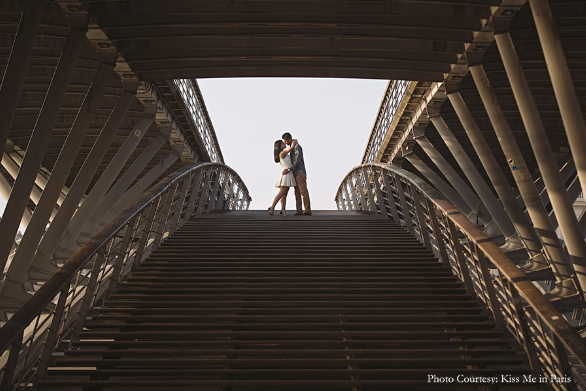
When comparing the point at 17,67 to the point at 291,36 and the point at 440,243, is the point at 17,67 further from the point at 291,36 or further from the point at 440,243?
the point at 440,243

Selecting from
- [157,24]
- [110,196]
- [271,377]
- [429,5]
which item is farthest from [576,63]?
[110,196]

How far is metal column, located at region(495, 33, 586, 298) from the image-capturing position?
5934 millimetres

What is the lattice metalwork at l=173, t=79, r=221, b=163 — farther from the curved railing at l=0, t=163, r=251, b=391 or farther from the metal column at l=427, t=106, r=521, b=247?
the metal column at l=427, t=106, r=521, b=247

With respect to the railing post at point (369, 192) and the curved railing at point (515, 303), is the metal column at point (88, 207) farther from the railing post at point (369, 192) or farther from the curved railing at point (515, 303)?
the railing post at point (369, 192)

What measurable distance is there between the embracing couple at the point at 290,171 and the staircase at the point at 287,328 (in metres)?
3.27

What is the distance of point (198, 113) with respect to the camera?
46.3 feet

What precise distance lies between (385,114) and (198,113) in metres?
5.91

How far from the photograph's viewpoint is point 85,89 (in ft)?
33.2

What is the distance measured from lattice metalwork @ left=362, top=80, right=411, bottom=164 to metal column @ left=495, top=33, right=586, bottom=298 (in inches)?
174

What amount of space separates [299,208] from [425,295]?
531 cm

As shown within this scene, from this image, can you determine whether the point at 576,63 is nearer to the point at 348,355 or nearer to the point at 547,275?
the point at 547,275

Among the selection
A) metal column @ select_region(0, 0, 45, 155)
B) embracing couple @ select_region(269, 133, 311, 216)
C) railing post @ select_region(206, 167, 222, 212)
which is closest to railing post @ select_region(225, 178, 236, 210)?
railing post @ select_region(206, 167, 222, 212)

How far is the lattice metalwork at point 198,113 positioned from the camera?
11609mm

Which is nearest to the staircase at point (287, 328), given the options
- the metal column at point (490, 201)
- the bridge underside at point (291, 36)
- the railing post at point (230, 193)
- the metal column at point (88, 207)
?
the metal column at point (88, 207)
